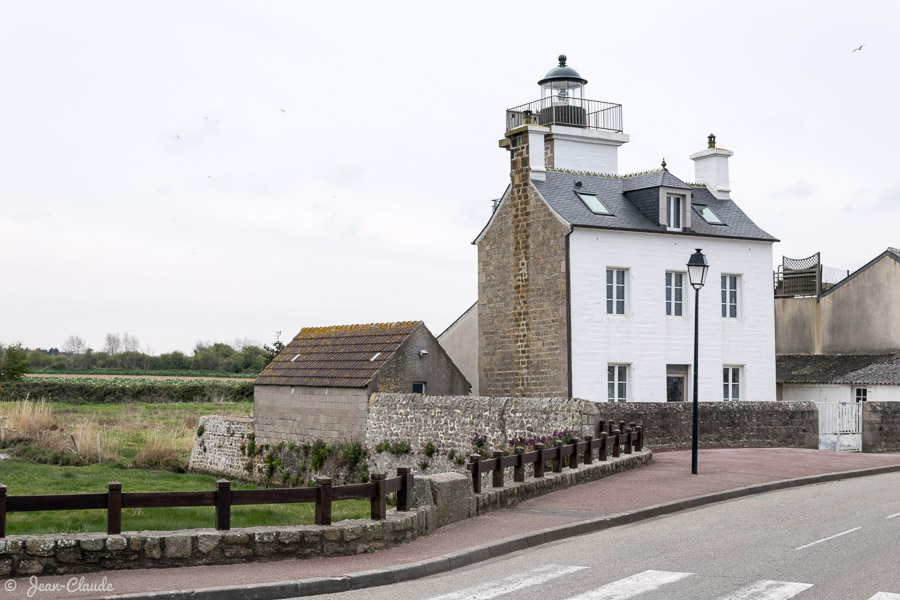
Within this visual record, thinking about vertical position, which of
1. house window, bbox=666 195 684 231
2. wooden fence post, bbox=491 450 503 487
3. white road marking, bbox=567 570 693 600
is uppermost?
house window, bbox=666 195 684 231

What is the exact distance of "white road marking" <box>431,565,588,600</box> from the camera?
28.4ft

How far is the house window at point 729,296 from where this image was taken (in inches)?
1198

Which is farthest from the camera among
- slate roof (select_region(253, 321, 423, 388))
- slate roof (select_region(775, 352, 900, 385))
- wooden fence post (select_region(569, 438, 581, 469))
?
slate roof (select_region(775, 352, 900, 385))

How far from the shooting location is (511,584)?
9141 mm

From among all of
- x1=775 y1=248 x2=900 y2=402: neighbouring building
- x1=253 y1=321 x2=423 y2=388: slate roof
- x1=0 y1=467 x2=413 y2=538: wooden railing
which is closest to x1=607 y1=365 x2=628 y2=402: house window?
x1=253 y1=321 x2=423 y2=388: slate roof

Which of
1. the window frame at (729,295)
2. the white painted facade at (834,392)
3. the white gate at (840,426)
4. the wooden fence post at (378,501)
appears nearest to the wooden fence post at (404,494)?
the wooden fence post at (378,501)

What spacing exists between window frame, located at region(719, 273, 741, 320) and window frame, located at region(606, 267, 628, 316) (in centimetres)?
367

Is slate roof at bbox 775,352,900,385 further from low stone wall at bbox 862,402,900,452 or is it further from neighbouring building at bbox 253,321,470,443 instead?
neighbouring building at bbox 253,321,470,443

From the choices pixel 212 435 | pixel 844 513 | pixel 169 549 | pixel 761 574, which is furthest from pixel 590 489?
pixel 212 435

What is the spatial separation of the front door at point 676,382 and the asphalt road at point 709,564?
15542 millimetres

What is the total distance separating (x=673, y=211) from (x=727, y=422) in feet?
28.2

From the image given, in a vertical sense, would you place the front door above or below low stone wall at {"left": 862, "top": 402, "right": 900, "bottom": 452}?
above

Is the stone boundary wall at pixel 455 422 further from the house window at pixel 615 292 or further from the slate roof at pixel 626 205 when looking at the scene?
the slate roof at pixel 626 205

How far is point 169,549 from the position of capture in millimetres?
9531
